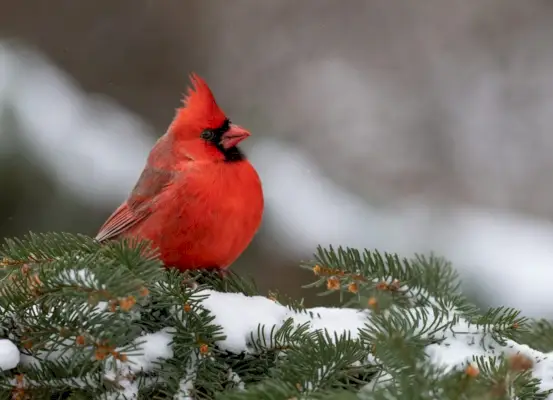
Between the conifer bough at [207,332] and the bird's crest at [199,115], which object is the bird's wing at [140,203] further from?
the conifer bough at [207,332]

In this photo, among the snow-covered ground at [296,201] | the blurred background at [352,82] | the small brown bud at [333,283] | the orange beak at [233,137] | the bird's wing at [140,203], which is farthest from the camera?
the blurred background at [352,82]

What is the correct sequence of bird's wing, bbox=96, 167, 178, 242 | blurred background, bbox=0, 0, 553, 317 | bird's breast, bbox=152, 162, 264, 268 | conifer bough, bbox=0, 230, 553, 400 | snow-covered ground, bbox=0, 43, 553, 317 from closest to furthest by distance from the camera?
conifer bough, bbox=0, 230, 553, 400, bird's breast, bbox=152, 162, 264, 268, bird's wing, bbox=96, 167, 178, 242, snow-covered ground, bbox=0, 43, 553, 317, blurred background, bbox=0, 0, 553, 317

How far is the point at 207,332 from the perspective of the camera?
986 mm

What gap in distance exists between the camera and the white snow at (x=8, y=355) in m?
0.92

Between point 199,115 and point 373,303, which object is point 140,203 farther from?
point 373,303

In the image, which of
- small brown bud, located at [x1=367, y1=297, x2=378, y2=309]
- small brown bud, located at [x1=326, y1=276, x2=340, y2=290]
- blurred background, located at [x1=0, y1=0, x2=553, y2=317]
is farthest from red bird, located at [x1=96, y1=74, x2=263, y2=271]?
blurred background, located at [x1=0, y1=0, x2=553, y2=317]

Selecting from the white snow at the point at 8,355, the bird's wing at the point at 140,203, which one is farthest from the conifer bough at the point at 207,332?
the bird's wing at the point at 140,203

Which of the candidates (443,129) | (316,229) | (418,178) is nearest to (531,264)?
(316,229)

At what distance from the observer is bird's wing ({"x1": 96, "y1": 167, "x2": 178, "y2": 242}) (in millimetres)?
1489

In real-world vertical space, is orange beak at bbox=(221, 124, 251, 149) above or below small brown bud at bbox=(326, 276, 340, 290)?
above

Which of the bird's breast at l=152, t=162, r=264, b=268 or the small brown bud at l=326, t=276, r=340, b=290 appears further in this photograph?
the bird's breast at l=152, t=162, r=264, b=268

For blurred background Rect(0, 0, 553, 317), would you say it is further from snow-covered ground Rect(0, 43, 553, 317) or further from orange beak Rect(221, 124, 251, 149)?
orange beak Rect(221, 124, 251, 149)

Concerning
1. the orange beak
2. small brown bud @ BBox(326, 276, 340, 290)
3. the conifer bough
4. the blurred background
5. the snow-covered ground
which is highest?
the blurred background

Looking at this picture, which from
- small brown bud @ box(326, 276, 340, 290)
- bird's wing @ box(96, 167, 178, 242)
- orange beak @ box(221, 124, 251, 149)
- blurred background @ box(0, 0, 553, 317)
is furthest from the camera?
blurred background @ box(0, 0, 553, 317)
